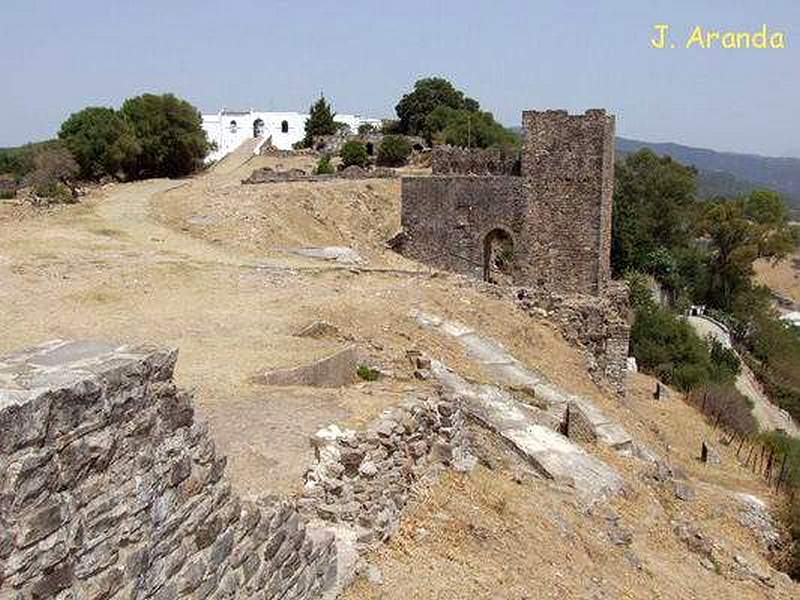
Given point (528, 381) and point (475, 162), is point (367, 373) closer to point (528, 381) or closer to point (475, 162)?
point (528, 381)

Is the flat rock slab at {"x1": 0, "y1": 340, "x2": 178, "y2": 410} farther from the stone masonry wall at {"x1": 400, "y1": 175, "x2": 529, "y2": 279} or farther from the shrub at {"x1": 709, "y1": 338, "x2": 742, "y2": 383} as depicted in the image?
the shrub at {"x1": 709, "y1": 338, "x2": 742, "y2": 383}

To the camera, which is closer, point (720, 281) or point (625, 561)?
point (625, 561)

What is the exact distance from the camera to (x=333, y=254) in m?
19.2

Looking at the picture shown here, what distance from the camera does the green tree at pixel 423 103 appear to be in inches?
1670

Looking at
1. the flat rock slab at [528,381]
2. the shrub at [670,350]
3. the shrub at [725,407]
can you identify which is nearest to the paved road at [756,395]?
the shrub at [725,407]

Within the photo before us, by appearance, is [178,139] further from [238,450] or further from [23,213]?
[238,450]

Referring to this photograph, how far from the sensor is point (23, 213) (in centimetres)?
2217

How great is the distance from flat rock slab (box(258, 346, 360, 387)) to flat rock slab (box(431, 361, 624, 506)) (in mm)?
1156

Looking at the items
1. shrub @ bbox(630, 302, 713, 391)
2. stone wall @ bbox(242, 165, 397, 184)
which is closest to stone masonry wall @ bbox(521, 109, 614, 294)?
shrub @ bbox(630, 302, 713, 391)

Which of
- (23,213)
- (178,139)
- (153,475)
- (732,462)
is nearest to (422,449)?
(153,475)

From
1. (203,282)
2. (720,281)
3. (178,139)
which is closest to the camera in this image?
(203,282)

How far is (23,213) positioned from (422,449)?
679 inches

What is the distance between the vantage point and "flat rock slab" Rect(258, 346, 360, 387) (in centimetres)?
948

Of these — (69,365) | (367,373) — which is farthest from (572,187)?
(69,365)
